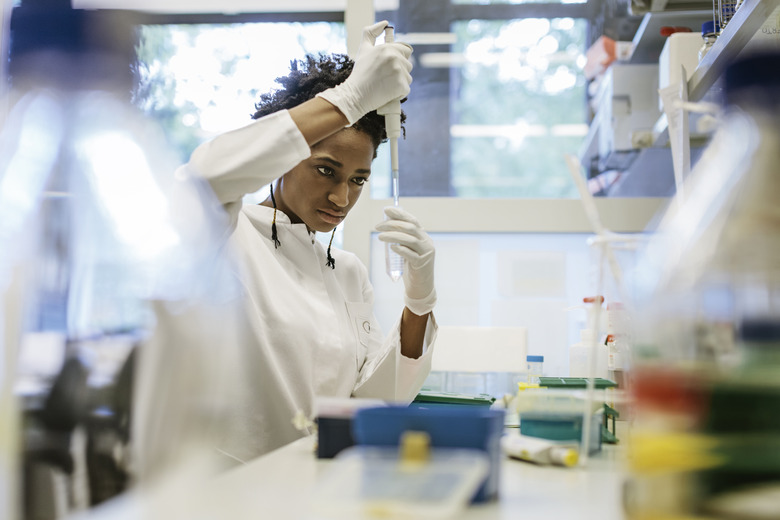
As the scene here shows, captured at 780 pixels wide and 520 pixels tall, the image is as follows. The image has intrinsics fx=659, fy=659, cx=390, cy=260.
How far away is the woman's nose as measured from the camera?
159 centimetres

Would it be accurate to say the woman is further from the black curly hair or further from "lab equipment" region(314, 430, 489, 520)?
"lab equipment" region(314, 430, 489, 520)

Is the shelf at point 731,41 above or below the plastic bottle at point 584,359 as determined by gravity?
above

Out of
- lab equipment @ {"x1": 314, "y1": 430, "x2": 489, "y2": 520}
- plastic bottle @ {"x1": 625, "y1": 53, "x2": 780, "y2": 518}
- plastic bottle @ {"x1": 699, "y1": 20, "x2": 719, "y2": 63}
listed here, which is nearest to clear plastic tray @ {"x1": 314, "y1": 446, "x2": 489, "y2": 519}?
lab equipment @ {"x1": 314, "y1": 430, "x2": 489, "y2": 520}

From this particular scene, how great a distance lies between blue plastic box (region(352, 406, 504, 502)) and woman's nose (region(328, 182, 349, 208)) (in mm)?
970

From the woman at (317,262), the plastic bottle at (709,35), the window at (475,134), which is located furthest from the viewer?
the window at (475,134)

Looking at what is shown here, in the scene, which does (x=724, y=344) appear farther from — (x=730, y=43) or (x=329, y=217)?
(x=730, y=43)

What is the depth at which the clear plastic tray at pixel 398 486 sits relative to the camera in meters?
0.53

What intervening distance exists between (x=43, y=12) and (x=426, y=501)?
960 mm

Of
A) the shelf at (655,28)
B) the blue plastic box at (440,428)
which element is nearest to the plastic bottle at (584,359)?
the blue plastic box at (440,428)

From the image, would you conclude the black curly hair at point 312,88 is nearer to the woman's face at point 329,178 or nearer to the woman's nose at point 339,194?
the woman's face at point 329,178

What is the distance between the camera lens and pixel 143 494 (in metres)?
0.58

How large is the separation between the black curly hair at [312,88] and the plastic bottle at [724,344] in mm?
1155

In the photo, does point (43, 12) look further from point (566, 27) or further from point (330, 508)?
point (566, 27)

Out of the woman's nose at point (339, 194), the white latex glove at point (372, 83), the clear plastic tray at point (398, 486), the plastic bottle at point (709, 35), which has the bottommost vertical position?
the clear plastic tray at point (398, 486)
